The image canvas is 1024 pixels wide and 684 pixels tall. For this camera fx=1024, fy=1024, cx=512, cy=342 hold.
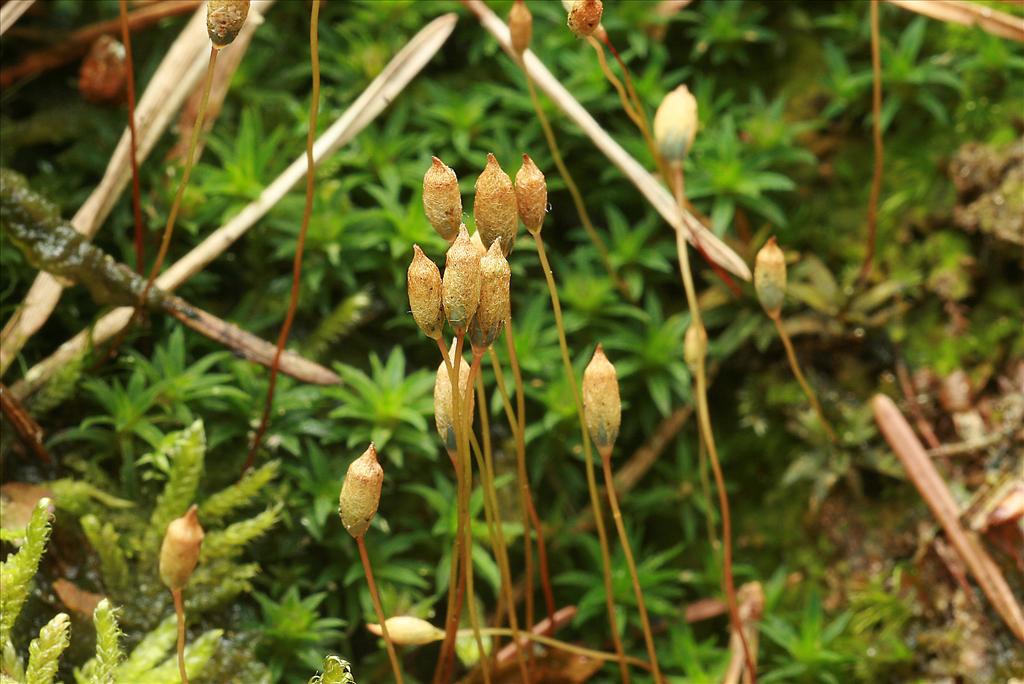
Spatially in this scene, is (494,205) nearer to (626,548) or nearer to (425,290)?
(425,290)

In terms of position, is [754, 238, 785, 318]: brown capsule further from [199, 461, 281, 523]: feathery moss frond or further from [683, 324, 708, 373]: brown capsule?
[199, 461, 281, 523]: feathery moss frond

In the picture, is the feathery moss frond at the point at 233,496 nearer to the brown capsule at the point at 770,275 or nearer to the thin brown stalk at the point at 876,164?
the brown capsule at the point at 770,275

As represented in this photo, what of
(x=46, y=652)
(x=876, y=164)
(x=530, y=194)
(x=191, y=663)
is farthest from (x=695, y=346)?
(x=46, y=652)

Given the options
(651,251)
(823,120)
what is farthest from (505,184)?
(823,120)

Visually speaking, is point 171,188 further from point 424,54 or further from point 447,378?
point 447,378

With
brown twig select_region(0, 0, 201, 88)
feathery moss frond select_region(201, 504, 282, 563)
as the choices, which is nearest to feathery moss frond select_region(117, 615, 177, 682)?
feathery moss frond select_region(201, 504, 282, 563)

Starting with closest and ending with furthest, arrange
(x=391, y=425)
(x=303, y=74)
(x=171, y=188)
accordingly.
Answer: (x=391, y=425), (x=171, y=188), (x=303, y=74)

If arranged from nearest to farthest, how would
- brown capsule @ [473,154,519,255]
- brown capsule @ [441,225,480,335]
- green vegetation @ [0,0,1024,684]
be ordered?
brown capsule @ [441,225,480,335]
brown capsule @ [473,154,519,255]
green vegetation @ [0,0,1024,684]
